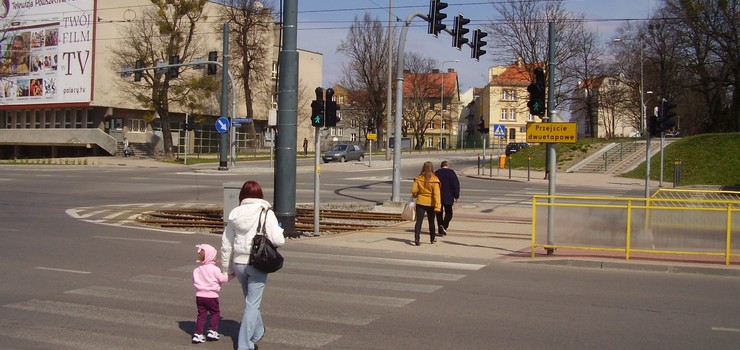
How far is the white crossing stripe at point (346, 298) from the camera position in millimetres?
8695

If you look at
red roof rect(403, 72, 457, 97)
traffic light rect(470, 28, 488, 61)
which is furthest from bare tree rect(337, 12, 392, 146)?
traffic light rect(470, 28, 488, 61)

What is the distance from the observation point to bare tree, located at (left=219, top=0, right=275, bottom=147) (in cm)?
6556

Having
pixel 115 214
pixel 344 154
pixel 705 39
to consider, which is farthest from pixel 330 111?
pixel 705 39

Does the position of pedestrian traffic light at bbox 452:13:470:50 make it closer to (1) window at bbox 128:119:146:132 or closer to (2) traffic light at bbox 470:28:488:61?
(2) traffic light at bbox 470:28:488:61

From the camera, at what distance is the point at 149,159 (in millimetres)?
56562

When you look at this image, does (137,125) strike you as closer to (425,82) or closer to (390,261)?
(425,82)

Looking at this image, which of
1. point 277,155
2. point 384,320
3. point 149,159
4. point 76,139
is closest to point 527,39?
point 149,159

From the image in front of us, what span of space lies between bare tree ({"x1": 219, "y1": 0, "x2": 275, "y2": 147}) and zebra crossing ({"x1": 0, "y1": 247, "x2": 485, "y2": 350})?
56.9m

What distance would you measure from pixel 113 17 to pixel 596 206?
2232 inches

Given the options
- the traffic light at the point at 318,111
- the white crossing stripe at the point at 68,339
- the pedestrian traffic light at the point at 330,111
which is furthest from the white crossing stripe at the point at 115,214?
the white crossing stripe at the point at 68,339

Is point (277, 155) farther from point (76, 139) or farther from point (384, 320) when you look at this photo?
point (76, 139)

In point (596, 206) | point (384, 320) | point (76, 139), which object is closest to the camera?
point (384, 320)

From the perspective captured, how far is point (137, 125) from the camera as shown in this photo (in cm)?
6425

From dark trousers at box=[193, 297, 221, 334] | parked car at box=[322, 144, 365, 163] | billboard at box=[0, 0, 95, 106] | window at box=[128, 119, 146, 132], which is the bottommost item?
dark trousers at box=[193, 297, 221, 334]
